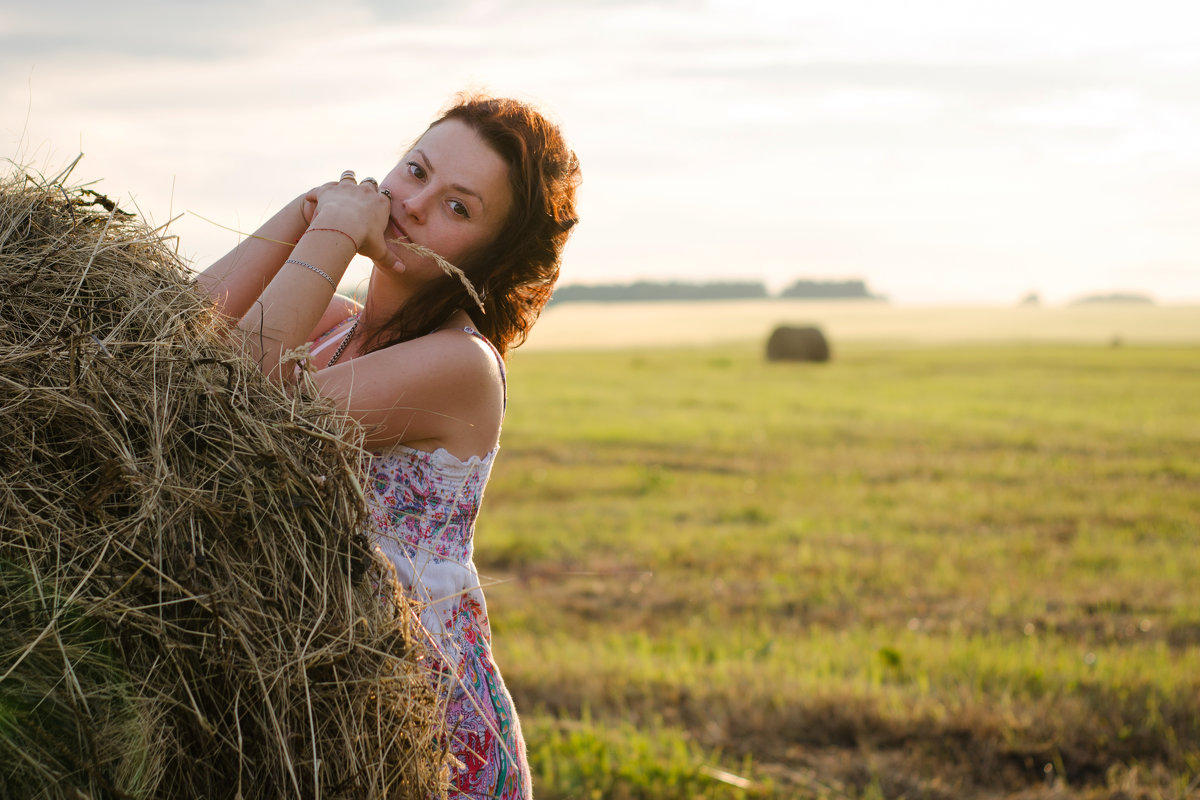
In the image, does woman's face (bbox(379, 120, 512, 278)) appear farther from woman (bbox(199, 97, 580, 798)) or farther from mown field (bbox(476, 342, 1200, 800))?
mown field (bbox(476, 342, 1200, 800))

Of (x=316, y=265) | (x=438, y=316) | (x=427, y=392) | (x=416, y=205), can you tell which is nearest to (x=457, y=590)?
(x=427, y=392)

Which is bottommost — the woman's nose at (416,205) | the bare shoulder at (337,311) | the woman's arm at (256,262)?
the bare shoulder at (337,311)

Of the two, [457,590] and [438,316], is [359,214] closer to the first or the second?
[438,316]

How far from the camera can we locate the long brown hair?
2.42 metres

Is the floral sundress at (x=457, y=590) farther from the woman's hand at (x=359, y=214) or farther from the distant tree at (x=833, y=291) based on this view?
the distant tree at (x=833, y=291)

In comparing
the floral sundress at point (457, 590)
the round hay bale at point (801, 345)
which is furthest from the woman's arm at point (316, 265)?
the round hay bale at point (801, 345)

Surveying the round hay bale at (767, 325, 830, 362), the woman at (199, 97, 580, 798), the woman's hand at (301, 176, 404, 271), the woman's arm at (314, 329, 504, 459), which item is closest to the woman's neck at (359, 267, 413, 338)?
the woman at (199, 97, 580, 798)

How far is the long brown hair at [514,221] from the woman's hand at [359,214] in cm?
17

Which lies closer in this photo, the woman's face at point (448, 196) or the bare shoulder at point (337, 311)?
the woman's face at point (448, 196)

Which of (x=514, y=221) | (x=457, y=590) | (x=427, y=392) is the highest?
(x=514, y=221)

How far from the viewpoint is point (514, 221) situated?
8.07 ft

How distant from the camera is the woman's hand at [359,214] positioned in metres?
2.16

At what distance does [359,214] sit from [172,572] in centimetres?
93

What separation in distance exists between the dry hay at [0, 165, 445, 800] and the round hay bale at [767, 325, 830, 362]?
34.4m
